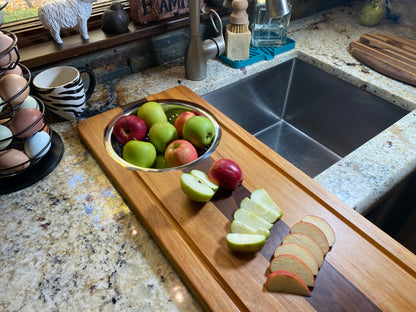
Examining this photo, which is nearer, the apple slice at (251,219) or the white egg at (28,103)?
the apple slice at (251,219)

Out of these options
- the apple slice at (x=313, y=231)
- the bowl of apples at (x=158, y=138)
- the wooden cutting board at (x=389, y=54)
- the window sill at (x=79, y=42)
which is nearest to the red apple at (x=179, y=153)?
the bowl of apples at (x=158, y=138)

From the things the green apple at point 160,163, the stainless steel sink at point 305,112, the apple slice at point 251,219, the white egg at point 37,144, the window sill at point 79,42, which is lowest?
the stainless steel sink at point 305,112

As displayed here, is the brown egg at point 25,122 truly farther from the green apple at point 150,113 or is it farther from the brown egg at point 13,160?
the green apple at point 150,113

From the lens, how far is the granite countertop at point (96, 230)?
0.54m

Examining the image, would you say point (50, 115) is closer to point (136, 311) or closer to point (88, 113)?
point (88, 113)

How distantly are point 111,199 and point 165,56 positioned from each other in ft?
2.18

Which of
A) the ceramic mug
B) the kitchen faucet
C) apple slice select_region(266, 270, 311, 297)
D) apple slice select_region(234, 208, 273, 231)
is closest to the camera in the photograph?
apple slice select_region(266, 270, 311, 297)

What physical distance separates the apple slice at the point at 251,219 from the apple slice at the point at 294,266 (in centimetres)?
8

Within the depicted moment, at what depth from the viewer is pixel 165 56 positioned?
1172 millimetres

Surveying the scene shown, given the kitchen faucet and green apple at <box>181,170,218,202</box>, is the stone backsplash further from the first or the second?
green apple at <box>181,170,218,202</box>

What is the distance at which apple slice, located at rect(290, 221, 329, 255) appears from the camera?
22.6 inches

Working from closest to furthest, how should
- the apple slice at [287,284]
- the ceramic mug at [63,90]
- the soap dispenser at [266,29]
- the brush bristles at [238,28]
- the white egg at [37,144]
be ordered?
1. the apple slice at [287,284]
2. the white egg at [37,144]
3. the ceramic mug at [63,90]
4. the brush bristles at [238,28]
5. the soap dispenser at [266,29]

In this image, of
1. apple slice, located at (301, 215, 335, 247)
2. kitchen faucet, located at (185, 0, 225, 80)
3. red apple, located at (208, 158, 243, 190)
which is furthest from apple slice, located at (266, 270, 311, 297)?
kitchen faucet, located at (185, 0, 225, 80)

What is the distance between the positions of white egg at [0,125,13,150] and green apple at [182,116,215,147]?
0.40m
